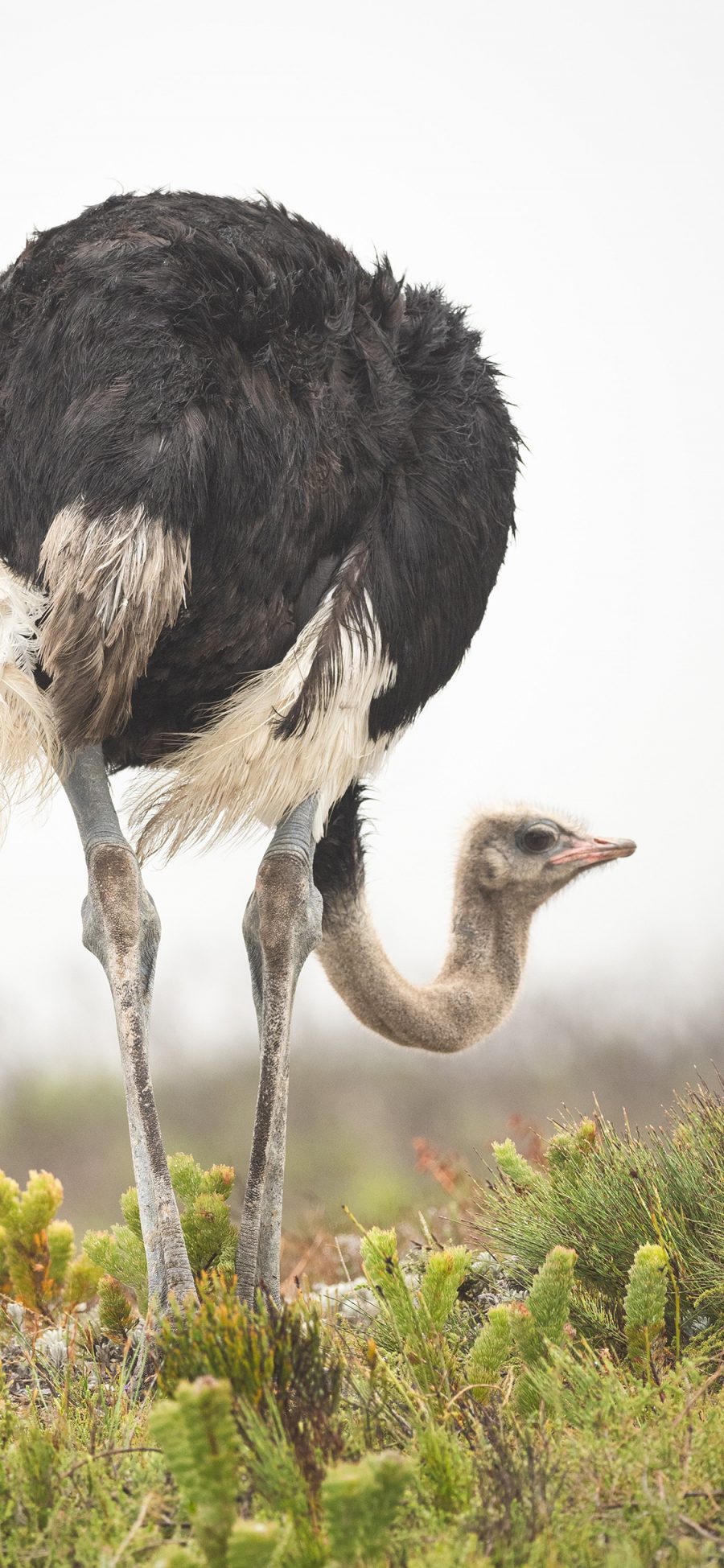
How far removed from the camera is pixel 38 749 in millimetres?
2818

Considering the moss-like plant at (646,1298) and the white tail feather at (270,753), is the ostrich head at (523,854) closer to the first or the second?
the white tail feather at (270,753)

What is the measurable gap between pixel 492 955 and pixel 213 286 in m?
2.47

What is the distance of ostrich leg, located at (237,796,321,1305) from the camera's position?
9.82 ft

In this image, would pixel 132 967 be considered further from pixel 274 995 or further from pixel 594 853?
pixel 594 853

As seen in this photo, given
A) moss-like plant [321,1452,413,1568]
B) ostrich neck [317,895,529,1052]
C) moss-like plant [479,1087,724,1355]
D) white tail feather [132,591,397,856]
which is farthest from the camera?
ostrich neck [317,895,529,1052]

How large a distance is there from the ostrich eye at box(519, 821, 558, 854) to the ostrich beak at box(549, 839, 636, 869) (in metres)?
0.04

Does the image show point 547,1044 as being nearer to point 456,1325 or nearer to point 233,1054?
point 233,1054

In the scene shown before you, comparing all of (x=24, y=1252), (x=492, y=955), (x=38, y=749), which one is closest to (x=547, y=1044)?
(x=492, y=955)

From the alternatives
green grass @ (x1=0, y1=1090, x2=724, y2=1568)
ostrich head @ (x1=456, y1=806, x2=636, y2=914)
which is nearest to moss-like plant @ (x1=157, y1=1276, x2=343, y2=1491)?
green grass @ (x1=0, y1=1090, x2=724, y2=1568)

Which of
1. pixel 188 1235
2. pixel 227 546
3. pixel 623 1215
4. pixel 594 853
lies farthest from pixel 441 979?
pixel 227 546

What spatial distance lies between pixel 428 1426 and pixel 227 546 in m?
1.53

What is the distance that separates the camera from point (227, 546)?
263 centimetres

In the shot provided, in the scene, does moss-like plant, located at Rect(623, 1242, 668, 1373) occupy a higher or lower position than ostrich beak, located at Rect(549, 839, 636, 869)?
lower

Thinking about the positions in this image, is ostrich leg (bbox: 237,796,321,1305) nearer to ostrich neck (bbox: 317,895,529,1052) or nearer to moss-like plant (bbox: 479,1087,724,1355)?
moss-like plant (bbox: 479,1087,724,1355)
